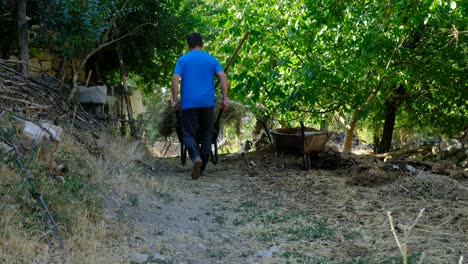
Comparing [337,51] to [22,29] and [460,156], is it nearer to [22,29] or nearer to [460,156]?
[460,156]

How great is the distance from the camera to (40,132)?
4457mm

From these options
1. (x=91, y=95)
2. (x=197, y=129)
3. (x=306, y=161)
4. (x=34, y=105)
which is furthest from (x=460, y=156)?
(x=34, y=105)

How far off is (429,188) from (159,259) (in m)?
3.41

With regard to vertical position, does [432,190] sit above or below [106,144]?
below

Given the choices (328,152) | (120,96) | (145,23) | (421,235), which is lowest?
(421,235)

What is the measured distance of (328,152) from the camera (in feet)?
28.0

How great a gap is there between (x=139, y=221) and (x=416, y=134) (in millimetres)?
12530

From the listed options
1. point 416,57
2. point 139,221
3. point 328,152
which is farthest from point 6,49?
point 416,57

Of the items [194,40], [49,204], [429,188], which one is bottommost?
[429,188]

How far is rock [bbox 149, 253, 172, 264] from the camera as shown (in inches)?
135

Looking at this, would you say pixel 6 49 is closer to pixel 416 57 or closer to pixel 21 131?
pixel 21 131

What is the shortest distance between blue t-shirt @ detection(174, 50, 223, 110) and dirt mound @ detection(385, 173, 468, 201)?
243 cm

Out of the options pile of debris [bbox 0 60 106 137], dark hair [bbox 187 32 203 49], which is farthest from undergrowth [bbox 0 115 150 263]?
dark hair [bbox 187 32 203 49]

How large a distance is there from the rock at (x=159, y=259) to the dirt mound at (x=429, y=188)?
3.07 m
